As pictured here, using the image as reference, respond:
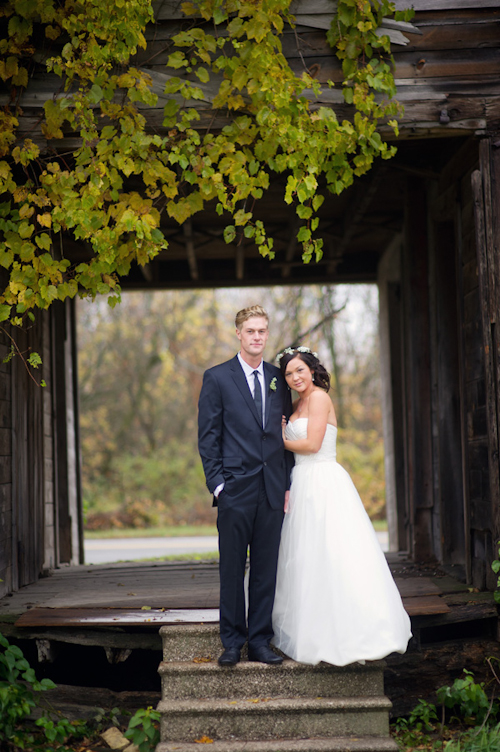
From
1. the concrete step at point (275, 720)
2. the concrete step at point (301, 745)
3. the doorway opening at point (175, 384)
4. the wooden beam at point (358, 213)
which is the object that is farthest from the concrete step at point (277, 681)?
the doorway opening at point (175, 384)

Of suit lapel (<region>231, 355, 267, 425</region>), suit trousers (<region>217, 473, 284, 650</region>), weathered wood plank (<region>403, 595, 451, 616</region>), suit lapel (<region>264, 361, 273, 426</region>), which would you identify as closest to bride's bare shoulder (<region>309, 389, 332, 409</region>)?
suit lapel (<region>264, 361, 273, 426</region>)

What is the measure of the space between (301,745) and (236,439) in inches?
63.0

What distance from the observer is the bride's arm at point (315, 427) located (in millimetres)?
4246

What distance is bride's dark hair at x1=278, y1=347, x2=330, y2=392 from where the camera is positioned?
14.4ft

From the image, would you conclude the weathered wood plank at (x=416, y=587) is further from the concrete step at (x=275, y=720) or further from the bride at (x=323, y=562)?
the concrete step at (x=275, y=720)

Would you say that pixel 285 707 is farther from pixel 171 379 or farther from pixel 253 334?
pixel 171 379

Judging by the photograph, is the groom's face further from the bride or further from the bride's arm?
the bride's arm

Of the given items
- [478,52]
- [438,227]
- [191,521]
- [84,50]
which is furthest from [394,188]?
[191,521]

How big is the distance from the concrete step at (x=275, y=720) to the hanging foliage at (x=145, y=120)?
251 cm

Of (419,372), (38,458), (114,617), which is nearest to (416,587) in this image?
(114,617)

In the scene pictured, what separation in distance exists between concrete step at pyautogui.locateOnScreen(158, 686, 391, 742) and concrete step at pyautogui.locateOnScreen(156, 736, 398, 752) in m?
0.08

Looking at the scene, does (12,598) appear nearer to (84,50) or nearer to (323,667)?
(323,667)

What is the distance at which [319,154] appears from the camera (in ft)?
15.4

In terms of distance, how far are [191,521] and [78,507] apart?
1045cm
